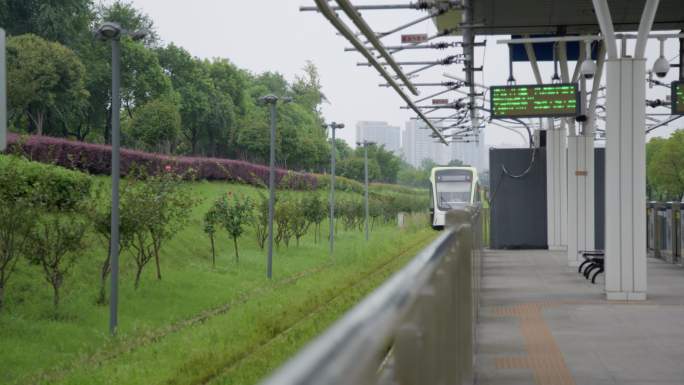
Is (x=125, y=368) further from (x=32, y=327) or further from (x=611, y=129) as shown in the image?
(x=611, y=129)

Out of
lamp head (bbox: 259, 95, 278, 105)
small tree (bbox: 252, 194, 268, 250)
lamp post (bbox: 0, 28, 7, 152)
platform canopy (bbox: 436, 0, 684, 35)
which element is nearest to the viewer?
lamp post (bbox: 0, 28, 7, 152)

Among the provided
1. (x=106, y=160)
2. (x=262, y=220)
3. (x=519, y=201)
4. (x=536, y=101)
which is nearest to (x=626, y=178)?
(x=536, y=101)

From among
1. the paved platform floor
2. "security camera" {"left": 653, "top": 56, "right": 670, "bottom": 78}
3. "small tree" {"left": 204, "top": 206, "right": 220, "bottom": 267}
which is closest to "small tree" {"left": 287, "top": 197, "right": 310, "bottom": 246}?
"small tree" {"left": 204, "top": 206, "right": 220, "bottom": 267}

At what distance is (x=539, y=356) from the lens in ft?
32.0

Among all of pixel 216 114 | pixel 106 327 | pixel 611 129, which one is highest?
pixel 216 114

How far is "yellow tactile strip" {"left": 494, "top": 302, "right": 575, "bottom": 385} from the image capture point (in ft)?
28.3

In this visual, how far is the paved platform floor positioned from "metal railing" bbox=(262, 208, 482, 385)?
4435mm

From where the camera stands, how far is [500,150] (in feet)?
101

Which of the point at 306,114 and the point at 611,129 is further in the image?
the point at 306,114

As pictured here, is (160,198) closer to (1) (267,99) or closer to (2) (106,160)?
(1) (267,99)

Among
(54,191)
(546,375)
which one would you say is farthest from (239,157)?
(546,375)

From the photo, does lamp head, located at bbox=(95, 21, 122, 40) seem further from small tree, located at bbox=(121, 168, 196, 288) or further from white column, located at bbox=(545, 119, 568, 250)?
white column, located at bbox=(545, 119, 568, 250)

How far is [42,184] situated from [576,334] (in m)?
14.4

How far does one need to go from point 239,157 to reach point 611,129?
66676 mm
